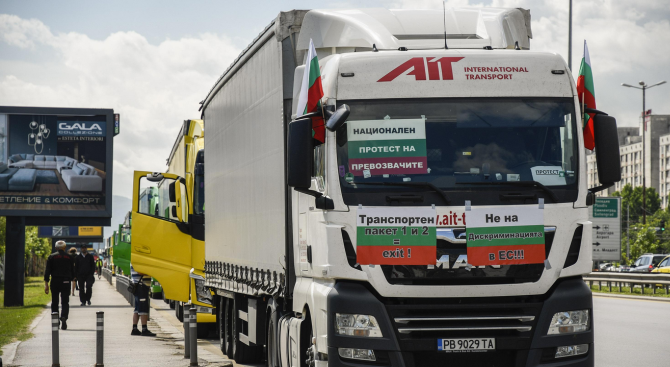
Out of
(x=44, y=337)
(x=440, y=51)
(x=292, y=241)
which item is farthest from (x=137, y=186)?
(x=440, y=51)

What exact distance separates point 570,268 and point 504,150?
105 cm

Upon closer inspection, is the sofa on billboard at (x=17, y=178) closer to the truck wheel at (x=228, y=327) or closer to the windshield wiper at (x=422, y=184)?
the truck wheel at (x=228, y=327)

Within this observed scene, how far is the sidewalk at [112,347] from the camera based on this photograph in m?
13.5

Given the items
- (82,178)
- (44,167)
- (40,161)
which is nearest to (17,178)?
(40,161)

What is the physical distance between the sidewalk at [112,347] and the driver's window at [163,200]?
2.33 meters

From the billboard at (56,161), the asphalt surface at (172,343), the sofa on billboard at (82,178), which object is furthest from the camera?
the sofa on billboard at (82,178)

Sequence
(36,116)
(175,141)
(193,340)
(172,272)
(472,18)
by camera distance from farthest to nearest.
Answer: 1. (36,116)
2. (175,141)
3. (172,272)
4. (193,340)
5. (472,18)

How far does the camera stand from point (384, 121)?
25.0 feet

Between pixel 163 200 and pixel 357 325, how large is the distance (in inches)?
705

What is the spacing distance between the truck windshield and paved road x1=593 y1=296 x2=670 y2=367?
5.75m

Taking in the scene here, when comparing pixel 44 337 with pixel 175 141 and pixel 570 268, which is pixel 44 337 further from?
pixel 570 268

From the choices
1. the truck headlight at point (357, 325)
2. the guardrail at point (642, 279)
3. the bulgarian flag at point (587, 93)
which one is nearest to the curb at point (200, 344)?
the truck headlight at point (357, 325)

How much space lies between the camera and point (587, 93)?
8.16 m

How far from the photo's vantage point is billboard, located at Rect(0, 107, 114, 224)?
32562mm
